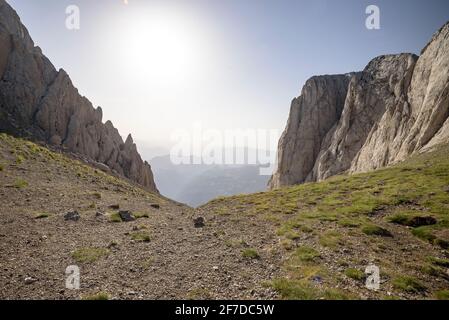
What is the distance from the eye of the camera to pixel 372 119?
92875mm

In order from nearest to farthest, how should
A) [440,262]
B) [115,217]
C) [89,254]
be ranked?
[440,262]
[89,254]
[115,217]

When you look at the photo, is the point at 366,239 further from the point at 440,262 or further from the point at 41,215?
the point at 41,215

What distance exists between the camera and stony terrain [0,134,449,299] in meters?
12.4

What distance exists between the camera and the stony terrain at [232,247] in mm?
12438

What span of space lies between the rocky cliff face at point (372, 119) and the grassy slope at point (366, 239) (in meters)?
27.7

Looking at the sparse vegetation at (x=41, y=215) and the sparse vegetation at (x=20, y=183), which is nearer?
the sparse vegetation at (x=41, y=215)

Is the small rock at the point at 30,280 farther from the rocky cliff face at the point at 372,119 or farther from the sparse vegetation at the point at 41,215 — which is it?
the rocky cliff face at the point at 372,119

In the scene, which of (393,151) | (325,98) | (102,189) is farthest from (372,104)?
(102,189)

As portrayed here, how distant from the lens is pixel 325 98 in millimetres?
117438

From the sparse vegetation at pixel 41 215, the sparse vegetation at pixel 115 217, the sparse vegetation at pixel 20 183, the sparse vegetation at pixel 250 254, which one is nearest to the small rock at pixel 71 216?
the sparse vegetation at pixel 41 215

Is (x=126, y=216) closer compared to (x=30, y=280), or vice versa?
(x=30, y=280)

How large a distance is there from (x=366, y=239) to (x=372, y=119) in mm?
87490

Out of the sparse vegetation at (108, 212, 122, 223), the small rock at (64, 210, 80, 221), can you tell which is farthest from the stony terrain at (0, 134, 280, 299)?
the small rock at (64, 210, 80, 221)

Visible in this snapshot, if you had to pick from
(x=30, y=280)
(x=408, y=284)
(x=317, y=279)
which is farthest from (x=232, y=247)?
(x=30, y=280)
